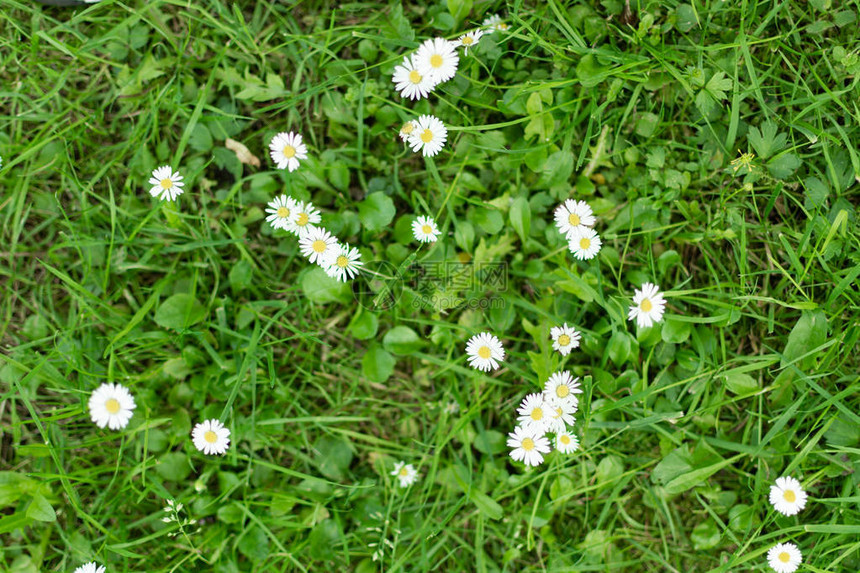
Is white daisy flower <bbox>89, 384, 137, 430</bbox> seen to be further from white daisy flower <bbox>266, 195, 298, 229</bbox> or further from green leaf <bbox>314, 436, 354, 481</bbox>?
A: white daisy flower <bbox>266, 195, 298, 229</bbox>

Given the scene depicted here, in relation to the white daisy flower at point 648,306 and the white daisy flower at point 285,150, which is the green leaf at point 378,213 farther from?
the white daisy flower at point 648,306

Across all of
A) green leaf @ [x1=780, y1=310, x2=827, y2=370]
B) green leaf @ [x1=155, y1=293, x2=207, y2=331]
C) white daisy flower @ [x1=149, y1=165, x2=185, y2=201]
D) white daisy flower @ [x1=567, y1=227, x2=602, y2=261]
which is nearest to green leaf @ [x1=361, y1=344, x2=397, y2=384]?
green leaf @ [x1=155, y1=293, x2=207, y2=331]

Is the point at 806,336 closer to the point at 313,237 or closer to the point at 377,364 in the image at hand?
the point at 377,364

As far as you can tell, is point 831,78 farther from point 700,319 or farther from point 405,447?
point 405,447

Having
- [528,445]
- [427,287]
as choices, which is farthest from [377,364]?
[528,445]

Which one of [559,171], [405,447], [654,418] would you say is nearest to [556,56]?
[559,171]
